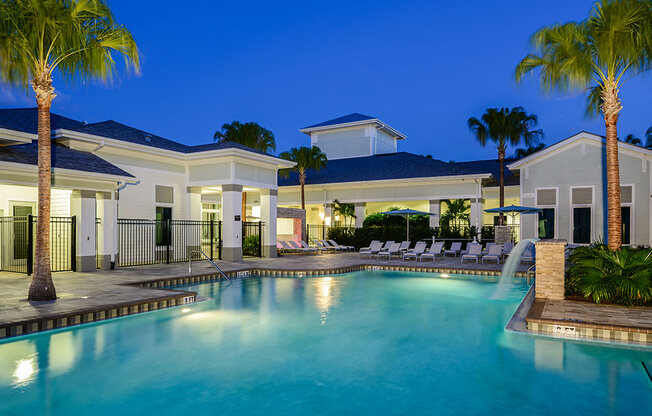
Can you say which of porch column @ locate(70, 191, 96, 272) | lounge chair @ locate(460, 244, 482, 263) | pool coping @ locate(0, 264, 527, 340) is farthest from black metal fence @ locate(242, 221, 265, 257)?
lounge chair @ locate(460, 244, 482, 263)

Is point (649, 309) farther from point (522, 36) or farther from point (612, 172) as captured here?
point (522, 36)

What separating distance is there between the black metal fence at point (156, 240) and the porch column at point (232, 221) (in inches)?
20.5

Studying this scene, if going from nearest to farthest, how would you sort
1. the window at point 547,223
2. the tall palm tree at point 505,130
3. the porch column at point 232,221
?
the porch column at point 232,221 < the window at point 547,223 < the tall palm tree at point 505,130

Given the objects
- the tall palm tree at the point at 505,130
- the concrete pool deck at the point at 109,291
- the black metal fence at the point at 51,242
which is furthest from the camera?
the tall palm tree at the point at 505,130

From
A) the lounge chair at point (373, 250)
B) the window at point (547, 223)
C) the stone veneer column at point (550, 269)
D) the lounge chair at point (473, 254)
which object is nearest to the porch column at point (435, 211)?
Answer: the lounge chair at point (373, 250)

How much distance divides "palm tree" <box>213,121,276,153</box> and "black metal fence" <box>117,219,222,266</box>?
26.3 feet

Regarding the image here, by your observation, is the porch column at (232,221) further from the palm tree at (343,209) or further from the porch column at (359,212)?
the palm tree at (343,209)

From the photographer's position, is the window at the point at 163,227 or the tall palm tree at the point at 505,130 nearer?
the window at the point at 163,227

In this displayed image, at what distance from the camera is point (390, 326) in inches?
341

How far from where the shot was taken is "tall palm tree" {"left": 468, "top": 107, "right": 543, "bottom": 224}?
23.2 m

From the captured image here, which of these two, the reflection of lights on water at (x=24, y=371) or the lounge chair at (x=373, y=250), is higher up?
the lounge chair at (x=373, y=250)

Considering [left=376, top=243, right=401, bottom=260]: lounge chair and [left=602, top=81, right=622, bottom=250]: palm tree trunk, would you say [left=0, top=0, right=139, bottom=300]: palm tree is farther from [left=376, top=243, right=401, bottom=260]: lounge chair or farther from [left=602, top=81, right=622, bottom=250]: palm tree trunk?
[left=376, top=243, right=401, bottom=260]: lounge chair

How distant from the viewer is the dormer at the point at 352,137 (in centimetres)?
3353

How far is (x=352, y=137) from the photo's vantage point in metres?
34.2
